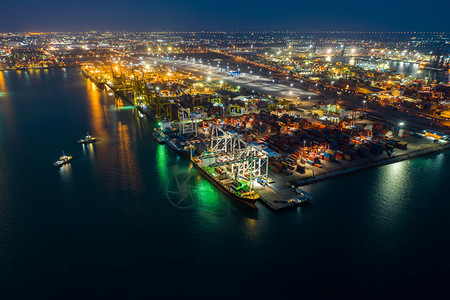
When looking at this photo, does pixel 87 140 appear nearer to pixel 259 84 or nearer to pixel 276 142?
pixel 276 142

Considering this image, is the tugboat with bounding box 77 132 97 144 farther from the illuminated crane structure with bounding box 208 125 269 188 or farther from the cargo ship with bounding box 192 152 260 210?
the illuminated crane structure with bounding box 208 125 269 188

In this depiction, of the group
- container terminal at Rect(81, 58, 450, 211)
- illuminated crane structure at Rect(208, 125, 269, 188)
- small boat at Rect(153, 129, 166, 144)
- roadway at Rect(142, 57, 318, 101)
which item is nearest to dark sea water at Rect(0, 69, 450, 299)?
container terminal at Rect(81, 58, 450, 211)

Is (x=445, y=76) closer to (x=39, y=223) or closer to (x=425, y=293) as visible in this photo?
(x=425, y=293)

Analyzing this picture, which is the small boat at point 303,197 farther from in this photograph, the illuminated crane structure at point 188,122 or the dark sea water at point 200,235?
the illuminated crane structure at point 188,122

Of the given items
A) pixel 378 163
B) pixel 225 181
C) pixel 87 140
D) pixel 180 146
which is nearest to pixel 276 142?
pixel 225 181

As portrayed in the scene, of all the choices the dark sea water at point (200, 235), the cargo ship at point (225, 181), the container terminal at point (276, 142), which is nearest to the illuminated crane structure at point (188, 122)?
the container terminal at point (276, 142)

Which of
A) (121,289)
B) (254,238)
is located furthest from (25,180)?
(254,238)
